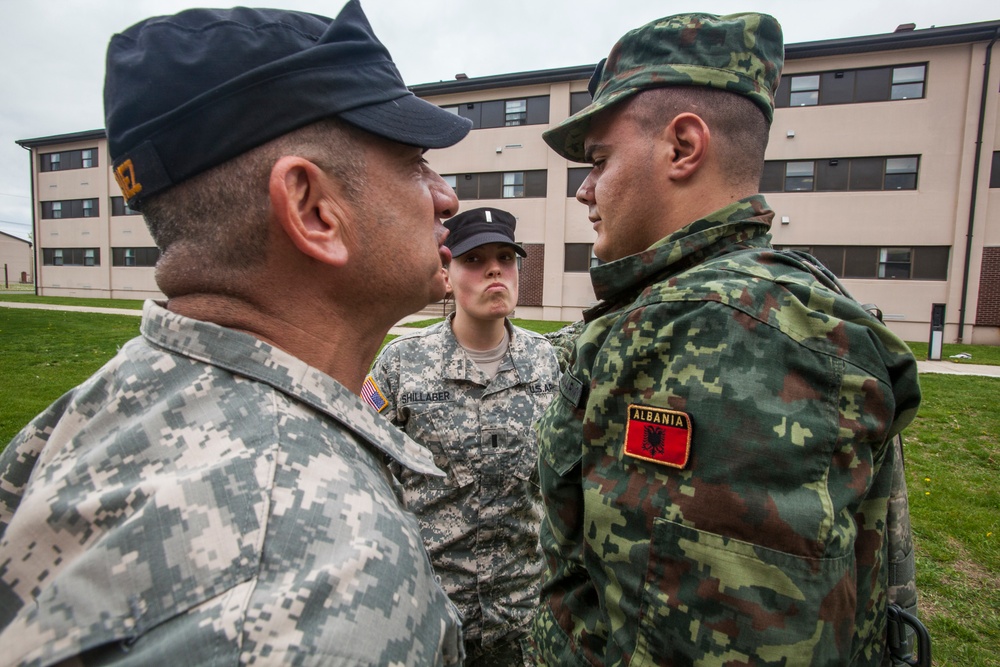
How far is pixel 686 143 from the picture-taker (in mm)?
1761

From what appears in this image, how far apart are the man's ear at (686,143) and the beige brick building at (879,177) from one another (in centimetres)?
2118

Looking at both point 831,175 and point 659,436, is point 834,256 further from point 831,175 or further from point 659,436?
point 659,436

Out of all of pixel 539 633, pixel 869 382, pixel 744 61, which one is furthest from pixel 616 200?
pixel 539 633

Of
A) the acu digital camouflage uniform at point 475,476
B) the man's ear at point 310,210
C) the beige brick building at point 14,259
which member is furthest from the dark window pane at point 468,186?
the beige brick building at point 14,259

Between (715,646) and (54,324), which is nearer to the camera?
(715,646)

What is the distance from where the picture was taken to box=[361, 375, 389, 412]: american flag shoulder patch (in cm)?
290

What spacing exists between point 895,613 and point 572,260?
22.7 meters

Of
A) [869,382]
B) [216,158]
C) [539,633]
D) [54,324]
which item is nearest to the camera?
[216,158]

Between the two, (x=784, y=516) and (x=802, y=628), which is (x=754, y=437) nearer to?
(x=784, y=516)

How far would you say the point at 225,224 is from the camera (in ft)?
3.83

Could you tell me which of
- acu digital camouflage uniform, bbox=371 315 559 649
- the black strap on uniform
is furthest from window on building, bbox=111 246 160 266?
the black strap on uniform

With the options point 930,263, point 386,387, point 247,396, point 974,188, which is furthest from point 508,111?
point 247,396

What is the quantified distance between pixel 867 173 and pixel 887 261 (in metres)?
3.37

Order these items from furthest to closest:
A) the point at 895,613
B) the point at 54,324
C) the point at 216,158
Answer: the point at 54,324
the point at 895,613
the point at 216,158
